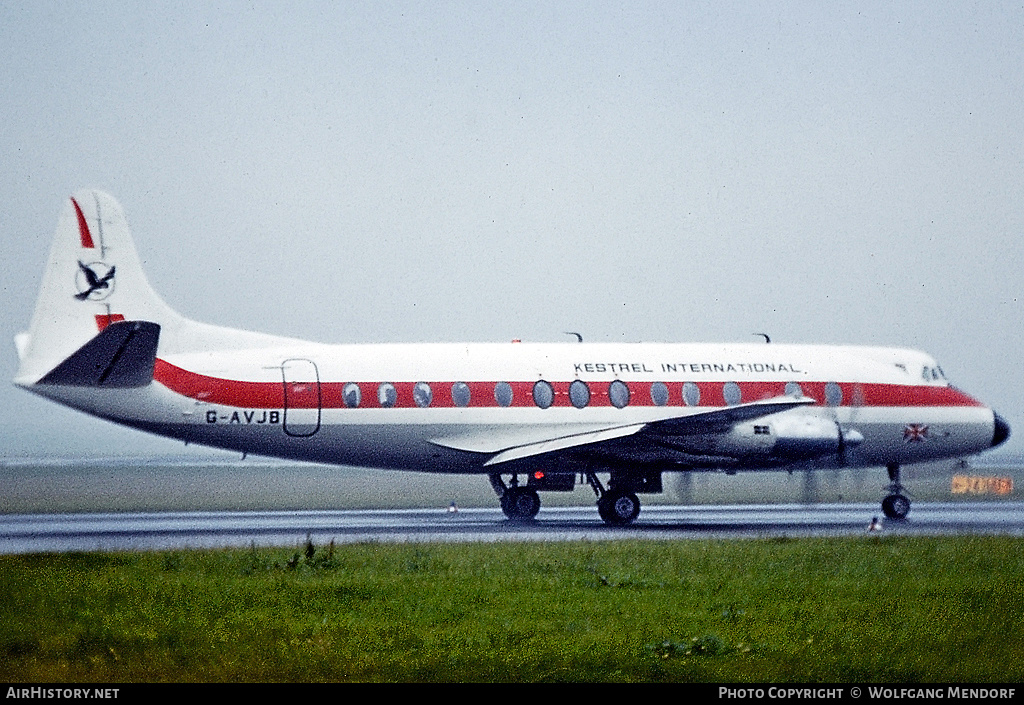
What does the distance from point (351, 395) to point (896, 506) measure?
14919 mm

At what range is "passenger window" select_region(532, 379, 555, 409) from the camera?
30922mm

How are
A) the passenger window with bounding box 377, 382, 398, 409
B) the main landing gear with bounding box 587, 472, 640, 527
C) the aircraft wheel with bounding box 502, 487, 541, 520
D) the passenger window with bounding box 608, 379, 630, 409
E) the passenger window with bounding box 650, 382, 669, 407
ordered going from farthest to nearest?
1. the aircraft wheel with bounding box 502, 487, 541, 520
2. the passenger window with bounding box 650, 382, 669, 407
3. the passenger window with bounding box 608, 379, 630, 409
4. the main landing gear with bounding box 587, 472, 640, 527
5. the passenger window with bounding box 377, 382, 398, 409

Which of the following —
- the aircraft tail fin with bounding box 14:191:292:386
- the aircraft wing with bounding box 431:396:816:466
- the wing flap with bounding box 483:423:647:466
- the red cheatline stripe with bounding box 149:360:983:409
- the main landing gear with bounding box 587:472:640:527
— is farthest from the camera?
the main landing gear with bounding box 587:472:640:527

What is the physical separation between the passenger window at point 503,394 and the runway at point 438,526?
2998 millimetres

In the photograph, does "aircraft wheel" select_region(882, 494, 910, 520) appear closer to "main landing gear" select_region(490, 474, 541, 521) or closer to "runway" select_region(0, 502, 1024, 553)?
"runway" select_region(0, 502, 1024, 553)

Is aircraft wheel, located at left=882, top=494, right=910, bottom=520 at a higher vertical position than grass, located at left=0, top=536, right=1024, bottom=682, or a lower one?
higher

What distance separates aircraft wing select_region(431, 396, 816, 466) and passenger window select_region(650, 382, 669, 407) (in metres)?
0.93

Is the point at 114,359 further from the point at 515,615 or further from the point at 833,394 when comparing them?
the point at 833,394

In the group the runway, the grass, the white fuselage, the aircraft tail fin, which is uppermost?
the aircraft tail fin

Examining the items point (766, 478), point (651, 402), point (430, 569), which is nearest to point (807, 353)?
point (651, 402)

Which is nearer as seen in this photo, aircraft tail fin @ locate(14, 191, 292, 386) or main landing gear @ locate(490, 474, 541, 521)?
aircraft tail fin @ locate(14, 191, 292, 386)

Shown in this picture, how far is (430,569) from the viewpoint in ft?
70.0

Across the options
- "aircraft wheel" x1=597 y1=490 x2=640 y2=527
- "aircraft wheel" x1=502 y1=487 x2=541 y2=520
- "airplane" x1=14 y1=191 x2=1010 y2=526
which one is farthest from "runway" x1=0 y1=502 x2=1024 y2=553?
"airplane" x1=14 y1=191 x2=1010 y2=526

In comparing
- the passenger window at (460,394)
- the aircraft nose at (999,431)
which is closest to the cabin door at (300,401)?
the passenger window at (460,394)
